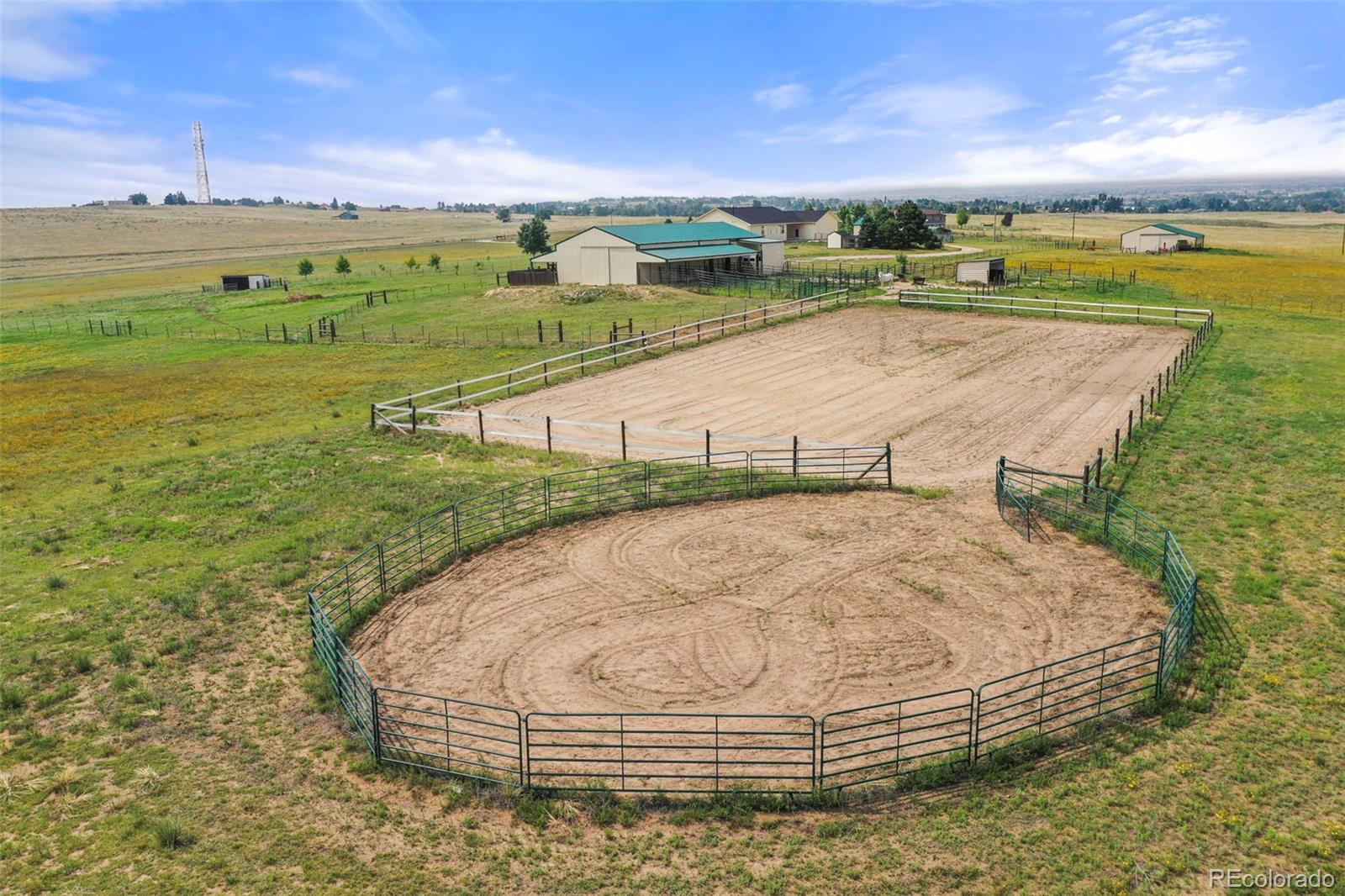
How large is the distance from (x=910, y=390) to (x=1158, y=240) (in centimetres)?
8496

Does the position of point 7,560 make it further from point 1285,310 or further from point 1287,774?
point 1285,310

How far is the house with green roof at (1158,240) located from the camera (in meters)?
104

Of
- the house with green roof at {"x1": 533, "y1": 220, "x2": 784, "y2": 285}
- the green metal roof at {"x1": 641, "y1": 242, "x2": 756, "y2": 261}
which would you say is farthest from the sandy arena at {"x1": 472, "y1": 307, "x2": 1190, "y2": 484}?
the house with green roof at {"x1": 533, "y1": 220, "x2": 784, "y2": 285}

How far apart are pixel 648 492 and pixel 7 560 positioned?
1447cm

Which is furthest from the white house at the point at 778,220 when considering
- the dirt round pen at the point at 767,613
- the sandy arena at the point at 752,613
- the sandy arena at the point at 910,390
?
the sandy arena at the point at 752,613

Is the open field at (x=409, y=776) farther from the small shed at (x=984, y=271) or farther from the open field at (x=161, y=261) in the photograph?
the open field at (x=161, y=261)

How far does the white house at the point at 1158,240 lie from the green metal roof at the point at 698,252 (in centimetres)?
5575

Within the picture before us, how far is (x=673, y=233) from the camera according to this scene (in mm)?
72375

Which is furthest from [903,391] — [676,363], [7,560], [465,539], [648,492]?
[7,560]

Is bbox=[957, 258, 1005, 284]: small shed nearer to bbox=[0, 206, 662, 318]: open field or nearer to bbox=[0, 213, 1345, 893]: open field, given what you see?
bbox=[0, 213, 1345, 893]: open field

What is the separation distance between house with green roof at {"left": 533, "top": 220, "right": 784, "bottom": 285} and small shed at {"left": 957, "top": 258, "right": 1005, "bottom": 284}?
54.7 feet

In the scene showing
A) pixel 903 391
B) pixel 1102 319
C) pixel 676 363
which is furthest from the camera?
pixel 1102 319

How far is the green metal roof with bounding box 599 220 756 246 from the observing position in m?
67.5

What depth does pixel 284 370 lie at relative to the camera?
44.1 meters
